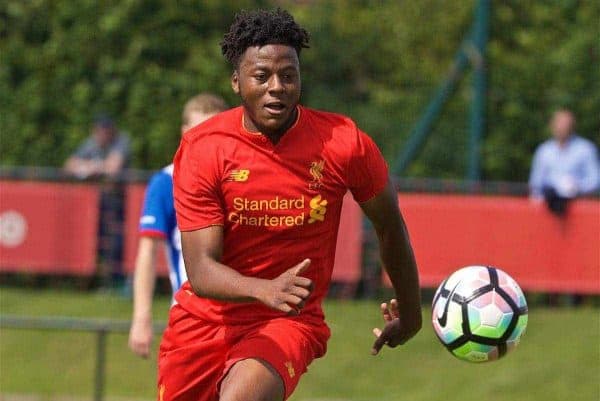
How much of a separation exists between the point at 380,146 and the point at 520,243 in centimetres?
206

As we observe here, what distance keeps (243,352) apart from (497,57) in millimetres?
8598

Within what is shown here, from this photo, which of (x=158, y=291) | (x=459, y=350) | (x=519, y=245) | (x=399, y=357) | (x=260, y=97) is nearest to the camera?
(x=260, y=97)

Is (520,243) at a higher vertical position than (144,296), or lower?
lower

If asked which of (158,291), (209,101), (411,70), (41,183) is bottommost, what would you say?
(158,291)

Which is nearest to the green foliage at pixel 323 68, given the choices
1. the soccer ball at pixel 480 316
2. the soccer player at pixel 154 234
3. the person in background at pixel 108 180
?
the person in background at pixel 108 180

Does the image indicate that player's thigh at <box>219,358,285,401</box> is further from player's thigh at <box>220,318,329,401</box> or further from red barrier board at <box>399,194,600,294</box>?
red barrier board at <box>399,194,600,294</box>

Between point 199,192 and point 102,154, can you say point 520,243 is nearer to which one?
point 102,154

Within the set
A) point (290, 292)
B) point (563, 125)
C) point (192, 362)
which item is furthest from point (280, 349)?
point (563, 125)

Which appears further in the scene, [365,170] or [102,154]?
[102,154]

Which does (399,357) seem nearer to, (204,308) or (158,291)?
(158,291)

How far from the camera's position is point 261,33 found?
5.41 m

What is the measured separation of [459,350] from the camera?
6203 millimetres

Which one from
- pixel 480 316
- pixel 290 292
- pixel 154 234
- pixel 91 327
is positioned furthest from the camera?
pixel 91 327

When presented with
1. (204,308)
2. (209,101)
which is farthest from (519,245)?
(204,308)
